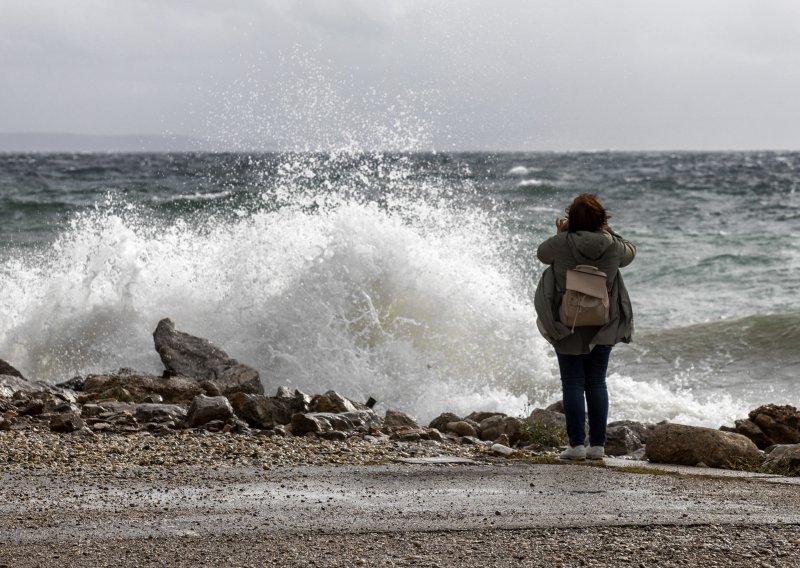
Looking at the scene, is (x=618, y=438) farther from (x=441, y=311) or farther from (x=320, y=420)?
(x=441, y=311)

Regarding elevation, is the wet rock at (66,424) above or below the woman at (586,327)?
below

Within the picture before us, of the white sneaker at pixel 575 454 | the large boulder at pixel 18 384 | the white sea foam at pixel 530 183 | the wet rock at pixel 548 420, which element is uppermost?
the white sea foam at pixel 530 183

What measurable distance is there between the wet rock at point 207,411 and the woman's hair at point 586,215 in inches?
105

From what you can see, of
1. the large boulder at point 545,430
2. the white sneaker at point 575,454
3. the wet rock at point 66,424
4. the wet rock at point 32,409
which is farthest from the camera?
the wet rock at point 32,409

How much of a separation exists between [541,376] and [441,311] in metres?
1.37

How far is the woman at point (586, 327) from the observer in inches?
261

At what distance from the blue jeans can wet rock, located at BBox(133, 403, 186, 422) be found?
2.76 meters

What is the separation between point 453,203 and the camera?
26016 mm

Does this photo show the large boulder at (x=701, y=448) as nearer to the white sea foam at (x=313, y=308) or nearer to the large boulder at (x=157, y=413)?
the white sea foam at (x=313, y=308)

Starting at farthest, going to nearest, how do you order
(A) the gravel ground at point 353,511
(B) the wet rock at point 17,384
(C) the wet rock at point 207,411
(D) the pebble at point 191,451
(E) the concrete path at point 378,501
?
(B) the wet rock at point 17,384
(C) the wet rock at point 207,411
(D) the pebble at point 191,451
(E) the concrete path at point 378,501
(A) the gravel ground at point 353,511

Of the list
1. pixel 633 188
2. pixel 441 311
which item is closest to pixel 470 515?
pixel 441 311

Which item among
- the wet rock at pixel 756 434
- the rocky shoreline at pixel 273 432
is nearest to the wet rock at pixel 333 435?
the rocky shoreline at pixel 273 432

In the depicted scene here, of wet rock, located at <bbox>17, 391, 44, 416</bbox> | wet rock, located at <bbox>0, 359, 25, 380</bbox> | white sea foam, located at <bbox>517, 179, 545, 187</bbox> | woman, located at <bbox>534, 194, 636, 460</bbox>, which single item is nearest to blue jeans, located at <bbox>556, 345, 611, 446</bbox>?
woman, located at <bbox>534, 194, 636, 460</bbox>

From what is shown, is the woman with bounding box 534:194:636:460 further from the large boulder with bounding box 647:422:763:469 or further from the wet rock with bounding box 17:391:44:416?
the wet rock with bounding box 17:391:44:416
